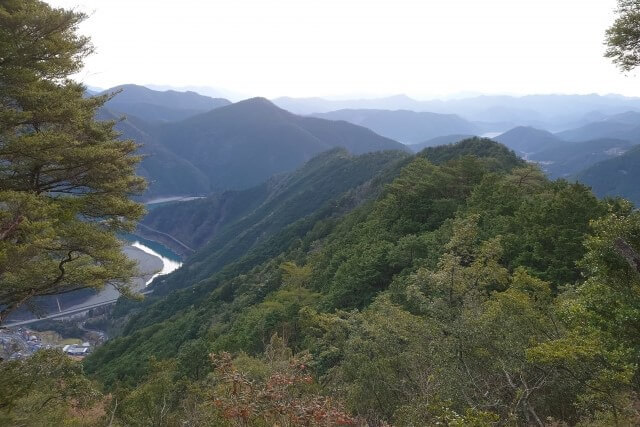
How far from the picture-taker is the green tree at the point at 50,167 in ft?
30.0

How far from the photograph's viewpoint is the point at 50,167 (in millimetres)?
10719

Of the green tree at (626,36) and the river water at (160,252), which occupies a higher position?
the green tree at (626,36)

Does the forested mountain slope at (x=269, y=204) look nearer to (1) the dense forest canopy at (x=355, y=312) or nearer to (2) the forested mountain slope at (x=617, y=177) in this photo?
(2) the forested mountain slope at (x=617, y=177)

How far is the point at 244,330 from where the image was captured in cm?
2486

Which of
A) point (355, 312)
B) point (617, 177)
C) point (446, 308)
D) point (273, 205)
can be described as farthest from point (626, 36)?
point (617, 177)

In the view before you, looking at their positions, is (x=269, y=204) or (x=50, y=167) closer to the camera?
(x=50, y=167)

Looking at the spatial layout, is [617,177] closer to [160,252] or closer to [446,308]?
[160,252]

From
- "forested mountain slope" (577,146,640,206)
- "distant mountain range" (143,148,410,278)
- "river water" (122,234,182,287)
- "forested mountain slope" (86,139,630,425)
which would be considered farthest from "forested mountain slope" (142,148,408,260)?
"forested mountain slope" (577,146,640,206)

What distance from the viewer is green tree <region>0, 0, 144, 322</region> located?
9133 mm

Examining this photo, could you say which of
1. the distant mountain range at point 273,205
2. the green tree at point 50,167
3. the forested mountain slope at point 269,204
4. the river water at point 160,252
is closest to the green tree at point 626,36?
the green tree at point 50,167

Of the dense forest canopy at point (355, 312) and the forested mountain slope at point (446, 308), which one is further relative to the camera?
the forested mountain slope at point (446, 308)

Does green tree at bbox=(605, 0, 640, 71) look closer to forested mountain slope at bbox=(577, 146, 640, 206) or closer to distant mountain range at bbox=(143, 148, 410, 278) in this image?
distant mountain range at bbox=(143, 148, 410, 278)

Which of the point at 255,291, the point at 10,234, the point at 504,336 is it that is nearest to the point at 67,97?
the point at 10,234

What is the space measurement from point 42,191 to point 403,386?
977 centimetres
